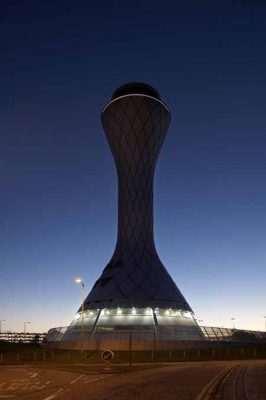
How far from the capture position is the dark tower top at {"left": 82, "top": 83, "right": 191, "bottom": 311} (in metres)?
75.2

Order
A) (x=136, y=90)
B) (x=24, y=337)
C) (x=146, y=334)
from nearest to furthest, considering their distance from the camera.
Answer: (x=146, y=334), (x=136, y=90), (x=24, y=337)

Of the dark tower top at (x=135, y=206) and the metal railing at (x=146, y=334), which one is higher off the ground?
the dark tower top at (x=135, y=206)

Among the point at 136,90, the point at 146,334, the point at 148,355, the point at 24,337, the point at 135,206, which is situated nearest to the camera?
the point at 148,355

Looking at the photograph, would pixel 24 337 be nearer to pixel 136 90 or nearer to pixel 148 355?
pixel 136 90

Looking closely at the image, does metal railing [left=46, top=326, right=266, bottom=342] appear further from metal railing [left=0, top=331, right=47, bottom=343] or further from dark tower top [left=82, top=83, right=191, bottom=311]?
metal railing [left=0, top=331, right=47, bottom=343]

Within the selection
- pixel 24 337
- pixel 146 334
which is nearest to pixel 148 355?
pixel 146 334

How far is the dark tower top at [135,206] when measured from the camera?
75188 mm

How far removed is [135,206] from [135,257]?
1059 cm

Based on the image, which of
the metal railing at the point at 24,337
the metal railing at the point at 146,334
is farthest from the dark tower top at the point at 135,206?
the metal railing at the point at 24,337

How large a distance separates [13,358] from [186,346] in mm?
25192

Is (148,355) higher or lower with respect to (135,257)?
lower

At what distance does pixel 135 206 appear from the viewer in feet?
277

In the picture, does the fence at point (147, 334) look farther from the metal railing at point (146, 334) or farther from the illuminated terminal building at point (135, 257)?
the illuminated terminal building at point (135, 257)

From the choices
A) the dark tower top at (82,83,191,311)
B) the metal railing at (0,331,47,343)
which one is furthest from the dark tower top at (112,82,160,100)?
the metal railing at (0,331,47,343)
